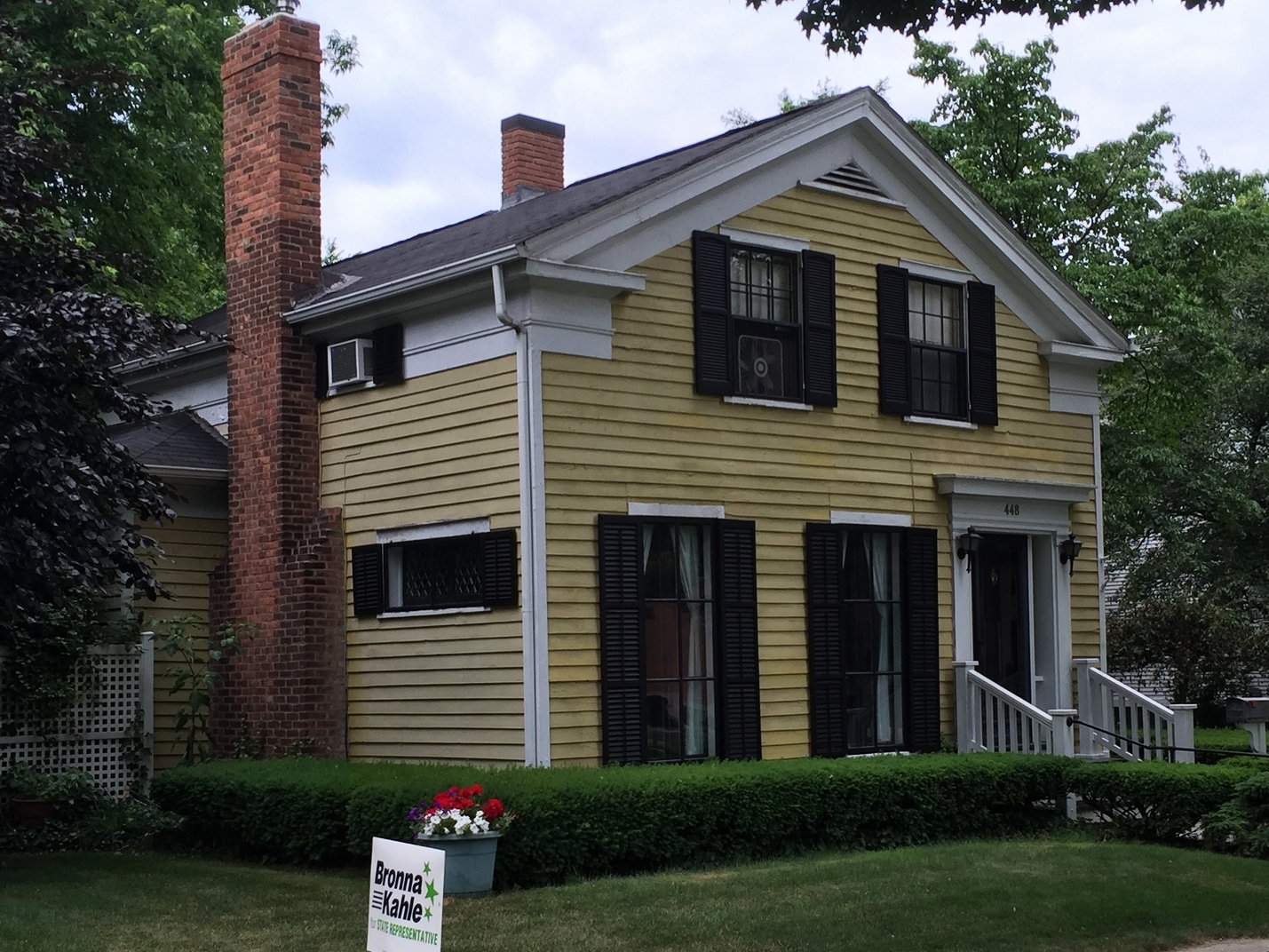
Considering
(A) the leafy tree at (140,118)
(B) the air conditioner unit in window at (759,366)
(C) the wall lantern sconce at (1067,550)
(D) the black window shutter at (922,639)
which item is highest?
(A) the leafy tree at (140,118)

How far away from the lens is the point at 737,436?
1523 cm

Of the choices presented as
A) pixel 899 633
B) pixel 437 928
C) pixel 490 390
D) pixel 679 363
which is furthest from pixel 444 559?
pixel 437 928

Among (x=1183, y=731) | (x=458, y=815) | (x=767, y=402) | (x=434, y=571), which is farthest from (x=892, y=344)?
(x=458, y=815)

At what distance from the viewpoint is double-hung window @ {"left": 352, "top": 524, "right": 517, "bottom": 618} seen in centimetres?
1384

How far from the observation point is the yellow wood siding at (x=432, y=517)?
13859mm

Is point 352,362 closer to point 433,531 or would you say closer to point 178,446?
point 433,531

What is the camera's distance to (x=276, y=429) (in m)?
15.7

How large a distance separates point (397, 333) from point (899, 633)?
571 cm

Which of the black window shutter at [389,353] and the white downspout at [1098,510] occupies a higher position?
the black window shutter at [389,353]

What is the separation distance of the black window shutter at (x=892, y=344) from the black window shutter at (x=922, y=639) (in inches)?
51.9

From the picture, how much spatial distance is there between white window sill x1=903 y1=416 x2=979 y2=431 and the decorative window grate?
7726 millimetres

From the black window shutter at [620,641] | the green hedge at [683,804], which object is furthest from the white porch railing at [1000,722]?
the black window shutter at [620,641]

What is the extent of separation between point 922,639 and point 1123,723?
7.76ft

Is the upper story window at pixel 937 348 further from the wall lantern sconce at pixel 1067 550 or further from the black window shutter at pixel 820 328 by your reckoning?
the wall lantern sconce at pixel 1067 550
